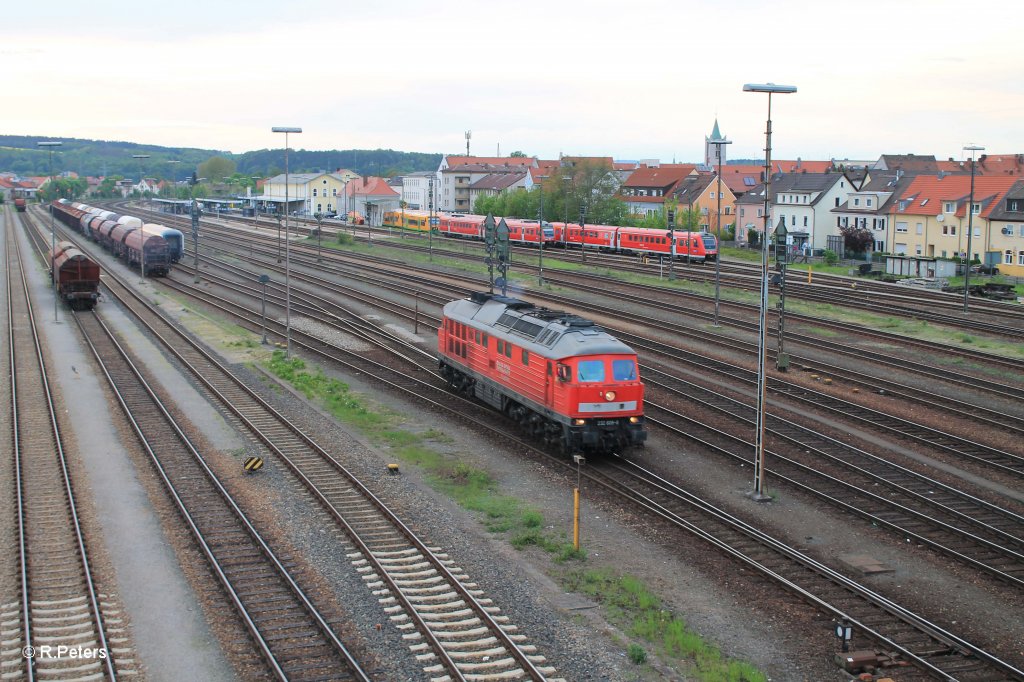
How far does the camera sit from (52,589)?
17719 mm

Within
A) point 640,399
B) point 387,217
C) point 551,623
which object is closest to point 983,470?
point 640,399

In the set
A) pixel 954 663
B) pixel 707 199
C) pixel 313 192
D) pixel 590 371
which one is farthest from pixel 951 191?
pixel 313 192

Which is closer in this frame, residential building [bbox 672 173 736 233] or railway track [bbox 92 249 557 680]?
railway track [bbox 92 249 557 680]

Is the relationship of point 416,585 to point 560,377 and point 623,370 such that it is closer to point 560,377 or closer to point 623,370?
point 560,377

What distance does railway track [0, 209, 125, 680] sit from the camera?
48.4 ft

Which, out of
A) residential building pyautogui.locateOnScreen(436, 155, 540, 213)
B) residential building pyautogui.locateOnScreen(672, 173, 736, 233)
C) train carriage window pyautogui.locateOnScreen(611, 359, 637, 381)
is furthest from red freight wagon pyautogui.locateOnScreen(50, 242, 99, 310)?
residential building pyautogui.locateOnScreen(436, 155, 540, 213)

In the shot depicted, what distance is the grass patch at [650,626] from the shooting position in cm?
1476

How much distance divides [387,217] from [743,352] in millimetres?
97434

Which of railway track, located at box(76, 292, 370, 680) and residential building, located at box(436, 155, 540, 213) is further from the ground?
residential building, located at box(436, 155, 540, 213)

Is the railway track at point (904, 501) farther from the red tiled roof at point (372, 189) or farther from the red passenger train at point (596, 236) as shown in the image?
the red tiled roof at point (372, 189)

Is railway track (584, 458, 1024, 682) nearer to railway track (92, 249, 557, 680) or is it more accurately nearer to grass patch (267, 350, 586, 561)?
grass patch (267, 350, 586, 561)

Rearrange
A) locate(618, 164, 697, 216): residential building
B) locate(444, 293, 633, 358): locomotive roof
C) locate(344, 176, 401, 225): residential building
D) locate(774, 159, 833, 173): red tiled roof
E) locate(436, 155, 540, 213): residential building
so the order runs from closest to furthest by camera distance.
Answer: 1. locate(444, 293, 633, 358): locomotive roof
2. locate(618, 164, 697, 216): residential building
3. locate(774, 159, 833, 173): red tiled roof
4. locate(344, 176, 401, 225): residential building
5. locate(436, 155, 540, 213): residential building

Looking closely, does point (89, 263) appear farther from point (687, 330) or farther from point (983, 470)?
point (983, 470)

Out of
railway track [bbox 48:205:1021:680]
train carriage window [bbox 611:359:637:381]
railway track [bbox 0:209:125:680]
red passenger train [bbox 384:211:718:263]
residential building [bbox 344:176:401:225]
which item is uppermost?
residential building [bbox 344:176:401:225]
